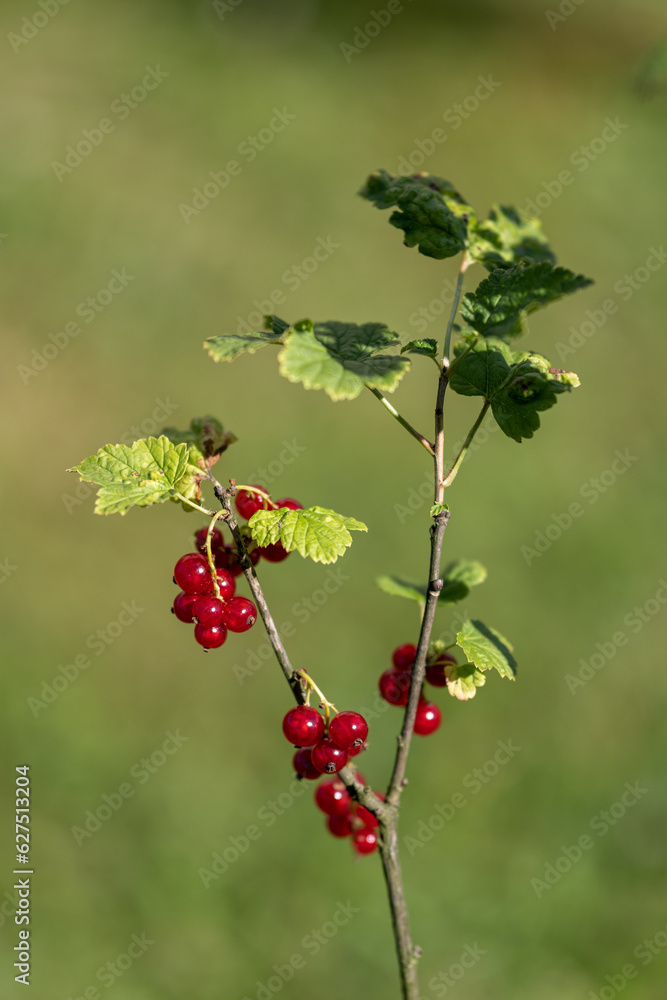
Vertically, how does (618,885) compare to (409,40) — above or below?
below

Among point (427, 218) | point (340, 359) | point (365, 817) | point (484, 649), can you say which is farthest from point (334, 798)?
point (427, 218)

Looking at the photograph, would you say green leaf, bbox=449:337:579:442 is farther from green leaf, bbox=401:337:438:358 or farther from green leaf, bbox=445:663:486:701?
green leaf, bbox=445:663:486:701

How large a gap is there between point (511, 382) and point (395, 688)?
0.98 m

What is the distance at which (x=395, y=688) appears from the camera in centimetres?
230

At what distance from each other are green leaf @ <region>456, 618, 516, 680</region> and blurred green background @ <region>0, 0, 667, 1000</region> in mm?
1887

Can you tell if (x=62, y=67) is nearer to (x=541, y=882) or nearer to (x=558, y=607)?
(x=558, y=607)

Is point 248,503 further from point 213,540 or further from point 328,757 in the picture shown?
point 328,757

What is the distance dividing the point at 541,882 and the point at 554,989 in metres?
0.52

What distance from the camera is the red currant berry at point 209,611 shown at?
1.90m

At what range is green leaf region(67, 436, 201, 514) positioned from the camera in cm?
181

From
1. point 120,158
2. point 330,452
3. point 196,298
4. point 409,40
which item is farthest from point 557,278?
point 409,40

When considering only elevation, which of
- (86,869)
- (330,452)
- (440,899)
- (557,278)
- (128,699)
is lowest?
(86,869)

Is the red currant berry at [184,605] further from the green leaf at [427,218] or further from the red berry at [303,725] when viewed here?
the green leaf at [427,218]

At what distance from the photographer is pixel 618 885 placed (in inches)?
174
